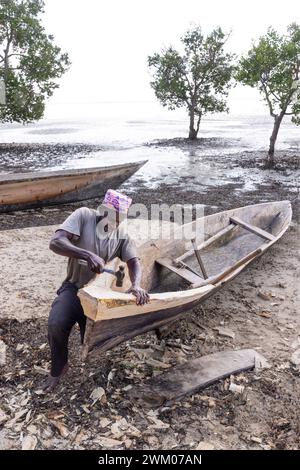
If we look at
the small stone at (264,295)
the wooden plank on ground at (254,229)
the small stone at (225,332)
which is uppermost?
the wooden plank on ground at (254,229)

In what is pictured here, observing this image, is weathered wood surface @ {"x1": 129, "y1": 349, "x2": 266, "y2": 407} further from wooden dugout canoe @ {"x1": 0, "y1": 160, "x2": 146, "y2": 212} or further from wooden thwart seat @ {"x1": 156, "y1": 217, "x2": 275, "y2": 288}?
wooden dugout canoe @ {"x1": 0, "y1": 160, "x2": 146, "y2": 212}

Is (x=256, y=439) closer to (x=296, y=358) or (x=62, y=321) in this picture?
(x=296, y=358)

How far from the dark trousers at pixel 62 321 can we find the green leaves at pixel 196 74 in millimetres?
24956

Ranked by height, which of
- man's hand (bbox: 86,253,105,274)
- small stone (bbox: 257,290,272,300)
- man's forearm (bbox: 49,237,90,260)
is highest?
man's forearm (bbox: 49,237,90,260)

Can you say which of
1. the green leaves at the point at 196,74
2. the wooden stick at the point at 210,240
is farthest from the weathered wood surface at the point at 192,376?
the green leaves at the point at 196,74

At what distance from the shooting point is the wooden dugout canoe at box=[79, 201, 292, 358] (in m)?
4.22

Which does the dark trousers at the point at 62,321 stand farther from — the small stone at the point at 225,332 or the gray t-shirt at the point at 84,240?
the small stone at the point at 225,332

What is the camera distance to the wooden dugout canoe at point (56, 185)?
11.5m

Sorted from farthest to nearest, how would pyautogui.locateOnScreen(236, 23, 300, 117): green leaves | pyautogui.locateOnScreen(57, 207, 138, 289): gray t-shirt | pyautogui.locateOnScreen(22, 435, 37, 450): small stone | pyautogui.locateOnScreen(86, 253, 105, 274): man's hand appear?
1. pyautogui.locateOnScreen(236, 23, 300, 117): green leaves
2. pyautogui.locateOnScreen(57, 207, 138, 289): gray t-shirt
3. pyautogui.locateOnScreen(86, 253, 105, 274): man's hand
4. pyautogui.locateOnScreen(22, 435, 37, 450): small stone

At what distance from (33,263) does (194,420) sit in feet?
16.8

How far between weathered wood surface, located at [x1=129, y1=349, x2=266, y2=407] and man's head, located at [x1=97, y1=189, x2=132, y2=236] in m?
2.02

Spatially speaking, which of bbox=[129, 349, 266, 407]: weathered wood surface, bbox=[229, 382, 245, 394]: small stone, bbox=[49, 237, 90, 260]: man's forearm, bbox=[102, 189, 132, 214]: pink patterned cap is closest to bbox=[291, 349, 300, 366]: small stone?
bbox=[129, 349, 266, 407]: weathered wood surface

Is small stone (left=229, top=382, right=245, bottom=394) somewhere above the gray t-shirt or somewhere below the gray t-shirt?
below

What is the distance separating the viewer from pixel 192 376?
201 inches
